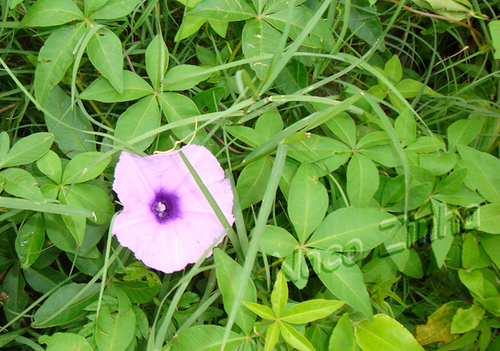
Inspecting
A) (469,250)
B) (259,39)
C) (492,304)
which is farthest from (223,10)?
(492,304)

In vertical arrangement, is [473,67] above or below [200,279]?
above

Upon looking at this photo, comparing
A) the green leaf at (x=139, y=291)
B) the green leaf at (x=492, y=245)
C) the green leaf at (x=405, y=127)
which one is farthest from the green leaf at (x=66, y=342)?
the green leaf at (x=492, y=245)

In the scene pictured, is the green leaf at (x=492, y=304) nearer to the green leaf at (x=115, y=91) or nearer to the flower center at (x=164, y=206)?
the flower center at (x=164, y=206)

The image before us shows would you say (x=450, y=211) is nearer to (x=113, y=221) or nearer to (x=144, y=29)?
(x=113, y=221)

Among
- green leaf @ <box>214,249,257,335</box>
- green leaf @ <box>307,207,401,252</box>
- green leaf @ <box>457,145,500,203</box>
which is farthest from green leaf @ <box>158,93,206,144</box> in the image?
green leaf @ <box>457,145,500,203</box>

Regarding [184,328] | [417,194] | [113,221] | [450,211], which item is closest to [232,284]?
[184,328]

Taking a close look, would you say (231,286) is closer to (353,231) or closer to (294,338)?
(294,338)

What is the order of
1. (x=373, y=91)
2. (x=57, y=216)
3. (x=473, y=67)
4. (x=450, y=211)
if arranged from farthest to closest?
(x=473, y=67)
(x=373, y=91)
(x=450, y=211)
(x=57, y=216)
